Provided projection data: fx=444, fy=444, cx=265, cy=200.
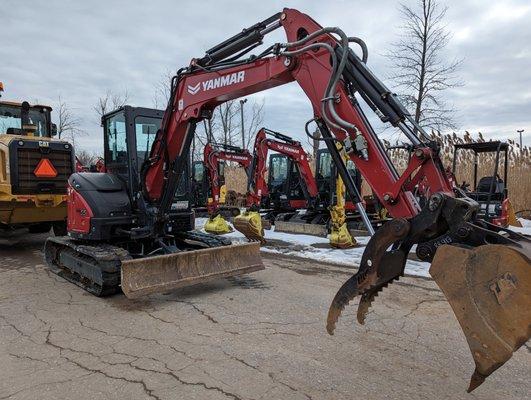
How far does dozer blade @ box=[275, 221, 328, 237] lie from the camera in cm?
1287

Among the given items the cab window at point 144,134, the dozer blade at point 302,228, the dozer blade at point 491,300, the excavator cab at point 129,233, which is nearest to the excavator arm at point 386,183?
the dozer blade at point 491,300

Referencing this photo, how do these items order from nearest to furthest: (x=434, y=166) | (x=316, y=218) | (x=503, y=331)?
(x=503, y=331), (x=434, y=166), (x=316, y=218)

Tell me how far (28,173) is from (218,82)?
17.7 feet

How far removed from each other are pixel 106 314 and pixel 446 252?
4123mm

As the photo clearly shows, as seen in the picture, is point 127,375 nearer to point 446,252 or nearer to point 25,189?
point 446,252

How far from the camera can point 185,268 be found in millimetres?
6156

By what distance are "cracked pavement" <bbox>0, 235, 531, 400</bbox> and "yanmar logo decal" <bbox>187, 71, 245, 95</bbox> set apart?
2.78 meters

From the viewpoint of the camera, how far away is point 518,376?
3730 mm

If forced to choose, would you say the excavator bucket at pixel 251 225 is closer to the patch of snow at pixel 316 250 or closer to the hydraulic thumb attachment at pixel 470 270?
the patch of snow at pixel 316 250

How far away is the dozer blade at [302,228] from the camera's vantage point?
12867 millimetres

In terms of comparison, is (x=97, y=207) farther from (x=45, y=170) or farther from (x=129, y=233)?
(x=45, y=170)

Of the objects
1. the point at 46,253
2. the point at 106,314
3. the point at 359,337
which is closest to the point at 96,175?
the point at 46,253

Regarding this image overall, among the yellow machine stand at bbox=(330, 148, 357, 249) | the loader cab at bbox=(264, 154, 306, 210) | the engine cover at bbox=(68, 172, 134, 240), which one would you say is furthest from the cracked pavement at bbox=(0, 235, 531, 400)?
the loader cab at bbox=(264, 154, 306, 210)

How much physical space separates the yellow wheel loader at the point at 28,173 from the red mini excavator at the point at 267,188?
4292 millimetres
